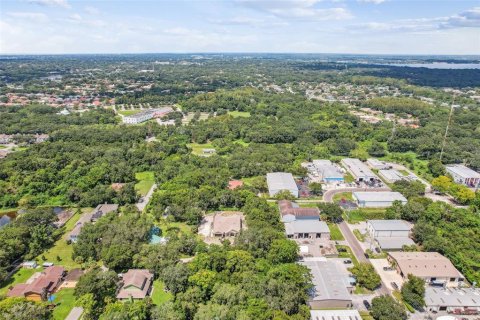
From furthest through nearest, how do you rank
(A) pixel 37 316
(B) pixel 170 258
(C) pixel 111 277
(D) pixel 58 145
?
(D) pixel 58 145, (B) pixel 170 258, (C) pixel 111 277, (A) pixel 37 316

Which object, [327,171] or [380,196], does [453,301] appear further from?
[327,171]

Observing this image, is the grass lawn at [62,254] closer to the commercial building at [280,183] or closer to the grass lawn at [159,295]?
the grass lawn at [159,295]

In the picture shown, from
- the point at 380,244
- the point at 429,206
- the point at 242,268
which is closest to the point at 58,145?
the point at 242,268

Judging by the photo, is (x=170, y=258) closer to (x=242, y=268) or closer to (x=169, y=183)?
(x=242, y=268)

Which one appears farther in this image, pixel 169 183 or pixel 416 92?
pixel 416 92

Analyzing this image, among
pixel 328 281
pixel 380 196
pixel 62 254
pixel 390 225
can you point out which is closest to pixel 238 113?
pixel 380 196

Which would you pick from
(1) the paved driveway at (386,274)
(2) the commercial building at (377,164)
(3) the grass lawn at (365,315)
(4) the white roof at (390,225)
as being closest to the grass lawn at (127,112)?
(2) the commercial building at (377,164)

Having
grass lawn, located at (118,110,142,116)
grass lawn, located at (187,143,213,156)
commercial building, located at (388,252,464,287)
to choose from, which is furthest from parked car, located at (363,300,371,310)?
grass lawn, located at (118,110,142,116)

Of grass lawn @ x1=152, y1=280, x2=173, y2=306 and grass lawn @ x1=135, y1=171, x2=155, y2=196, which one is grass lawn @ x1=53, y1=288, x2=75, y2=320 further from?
grass lawn @ x1=135, y1=171, x2=155, y2=196
